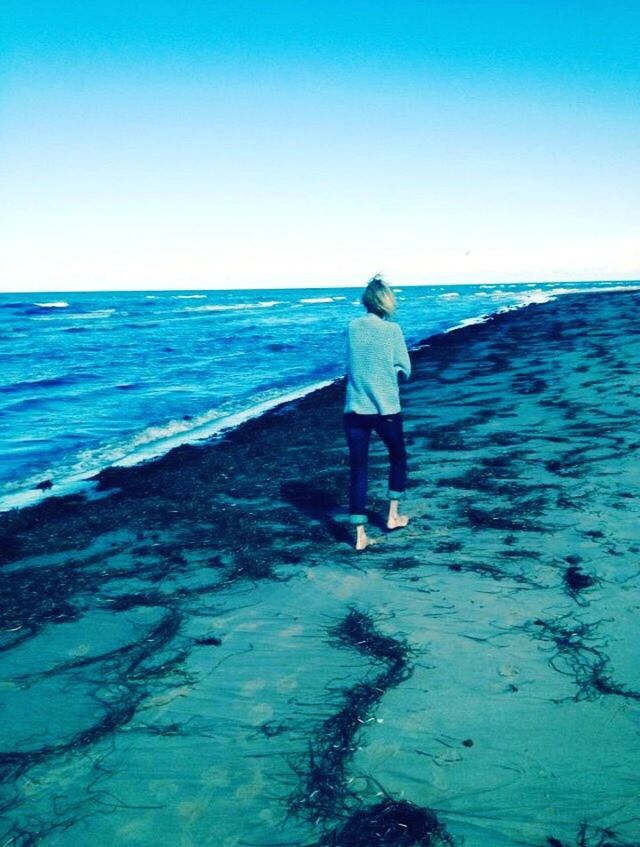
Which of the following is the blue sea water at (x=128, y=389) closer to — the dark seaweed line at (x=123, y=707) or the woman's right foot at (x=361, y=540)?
the dark seaweed line at (x=123, y=707)

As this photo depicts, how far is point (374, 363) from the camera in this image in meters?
3.91

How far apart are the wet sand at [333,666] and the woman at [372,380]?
2.21ft

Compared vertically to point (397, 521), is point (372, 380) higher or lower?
higher

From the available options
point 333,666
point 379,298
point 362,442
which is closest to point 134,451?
point 362,442

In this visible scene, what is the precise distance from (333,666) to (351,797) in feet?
2.65

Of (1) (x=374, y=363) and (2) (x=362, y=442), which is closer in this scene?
(1) (x=374, y=363)

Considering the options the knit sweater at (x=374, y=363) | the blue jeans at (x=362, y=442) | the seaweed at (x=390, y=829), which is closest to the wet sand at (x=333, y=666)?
the seaweed at (x=390, y=829)

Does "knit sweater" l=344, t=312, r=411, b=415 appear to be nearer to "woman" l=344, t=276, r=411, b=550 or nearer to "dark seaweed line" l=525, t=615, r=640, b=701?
"woman" l=344, t=276, r=411, b=550

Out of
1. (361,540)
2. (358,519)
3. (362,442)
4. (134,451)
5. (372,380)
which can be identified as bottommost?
(134,451)

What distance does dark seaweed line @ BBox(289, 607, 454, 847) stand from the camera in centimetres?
181

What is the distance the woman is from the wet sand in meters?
0.67

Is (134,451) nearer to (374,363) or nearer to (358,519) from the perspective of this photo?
(358,519)

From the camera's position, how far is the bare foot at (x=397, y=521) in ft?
14.6

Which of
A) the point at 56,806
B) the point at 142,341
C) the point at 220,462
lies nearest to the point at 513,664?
the point at 56,806
